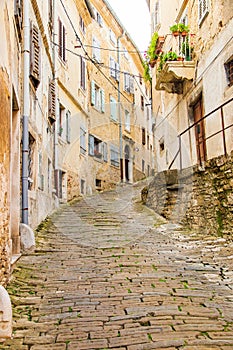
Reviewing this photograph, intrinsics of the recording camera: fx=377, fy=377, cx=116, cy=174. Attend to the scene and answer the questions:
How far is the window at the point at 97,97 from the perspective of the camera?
811 inches

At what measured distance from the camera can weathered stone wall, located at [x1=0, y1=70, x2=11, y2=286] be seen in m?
4.62

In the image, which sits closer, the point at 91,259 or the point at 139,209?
the point at 91,259

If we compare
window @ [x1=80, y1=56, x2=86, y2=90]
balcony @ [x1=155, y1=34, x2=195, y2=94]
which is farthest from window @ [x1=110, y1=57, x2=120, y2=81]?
balcony @ [x1=155, y1=34, x2=195, y2=94]

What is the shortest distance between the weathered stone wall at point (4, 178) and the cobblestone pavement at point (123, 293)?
1.04ft

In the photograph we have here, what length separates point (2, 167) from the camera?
4.62 meters

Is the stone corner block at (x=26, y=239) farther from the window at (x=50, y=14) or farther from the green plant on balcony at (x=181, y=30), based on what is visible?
the green plant on balcony at (x=181, y=30)

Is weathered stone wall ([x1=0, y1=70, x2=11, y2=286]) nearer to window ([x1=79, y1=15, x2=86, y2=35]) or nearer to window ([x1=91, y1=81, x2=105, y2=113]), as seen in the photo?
window ([x1=79, y1=15, x2=86, y2=35])

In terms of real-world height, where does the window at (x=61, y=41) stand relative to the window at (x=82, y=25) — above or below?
below

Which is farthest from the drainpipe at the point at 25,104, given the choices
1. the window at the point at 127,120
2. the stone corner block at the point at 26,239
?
the window at the point at 127,120

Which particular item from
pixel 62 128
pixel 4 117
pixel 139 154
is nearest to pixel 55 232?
pixel 4 117

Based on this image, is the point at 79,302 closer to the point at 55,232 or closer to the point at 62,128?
the point at 55,232

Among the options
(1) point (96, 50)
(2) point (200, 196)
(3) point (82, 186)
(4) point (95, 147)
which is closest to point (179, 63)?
(2) point (200, 196)

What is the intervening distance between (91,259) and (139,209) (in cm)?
717

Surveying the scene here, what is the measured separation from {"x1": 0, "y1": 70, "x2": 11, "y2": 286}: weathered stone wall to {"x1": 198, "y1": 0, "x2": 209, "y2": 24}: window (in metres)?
7.41
